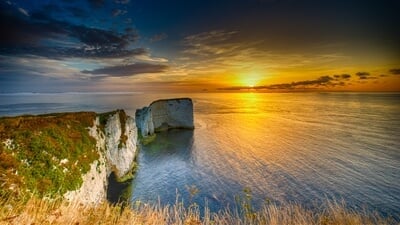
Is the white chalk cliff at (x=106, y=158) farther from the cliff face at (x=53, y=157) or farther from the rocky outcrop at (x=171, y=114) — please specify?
the rocky outcrop at (x=171, y=114)

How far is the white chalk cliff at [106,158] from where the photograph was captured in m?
14.6

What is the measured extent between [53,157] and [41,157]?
77cm

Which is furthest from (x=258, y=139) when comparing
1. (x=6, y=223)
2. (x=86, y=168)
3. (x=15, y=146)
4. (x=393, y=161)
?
(x=6, y=223)

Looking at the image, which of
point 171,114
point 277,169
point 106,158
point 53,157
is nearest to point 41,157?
point 53,157

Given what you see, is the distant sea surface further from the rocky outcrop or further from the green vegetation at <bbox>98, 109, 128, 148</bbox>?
the rocky outcrop

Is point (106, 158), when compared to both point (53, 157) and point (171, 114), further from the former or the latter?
point (171, 114)

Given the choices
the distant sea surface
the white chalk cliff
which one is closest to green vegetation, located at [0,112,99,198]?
the white chalk cliff

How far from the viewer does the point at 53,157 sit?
39.8 ft

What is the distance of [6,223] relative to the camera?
14.9 feet

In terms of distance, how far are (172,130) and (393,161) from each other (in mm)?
42732

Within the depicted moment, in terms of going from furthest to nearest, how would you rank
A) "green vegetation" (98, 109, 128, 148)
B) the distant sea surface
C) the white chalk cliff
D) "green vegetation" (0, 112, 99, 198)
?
"green vegetation" (98, 109, 128, 148)
the distant sea surface
the white chalk cliff
"green vegetation" (0, 112, 99, 198)

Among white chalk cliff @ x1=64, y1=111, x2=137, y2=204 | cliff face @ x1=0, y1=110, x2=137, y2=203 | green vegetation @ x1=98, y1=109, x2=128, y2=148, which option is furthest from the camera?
green vegetation @ x1=98, y1=109, x2=128, y2=148

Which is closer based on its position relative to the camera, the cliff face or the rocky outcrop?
the cliff face

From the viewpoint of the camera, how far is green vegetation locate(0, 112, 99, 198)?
969 centimetres
